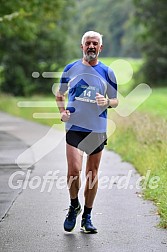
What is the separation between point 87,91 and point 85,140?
1.70ft

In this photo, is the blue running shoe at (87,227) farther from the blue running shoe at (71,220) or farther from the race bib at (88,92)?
the race bib at (88,92)

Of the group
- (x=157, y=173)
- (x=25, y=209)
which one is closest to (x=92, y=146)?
(x=25, y=209)

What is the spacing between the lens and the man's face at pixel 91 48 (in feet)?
24.6

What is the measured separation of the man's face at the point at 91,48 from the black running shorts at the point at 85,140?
0.78 meters

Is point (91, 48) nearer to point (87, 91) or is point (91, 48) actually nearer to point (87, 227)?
point (87, 91)

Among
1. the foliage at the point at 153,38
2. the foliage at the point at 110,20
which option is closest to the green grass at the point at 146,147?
the foliage at the point at 153,38

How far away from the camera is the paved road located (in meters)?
7.19

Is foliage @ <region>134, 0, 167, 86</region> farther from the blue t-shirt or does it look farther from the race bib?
the race bib

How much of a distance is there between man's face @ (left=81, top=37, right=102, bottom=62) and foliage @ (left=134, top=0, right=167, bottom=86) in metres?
56.0

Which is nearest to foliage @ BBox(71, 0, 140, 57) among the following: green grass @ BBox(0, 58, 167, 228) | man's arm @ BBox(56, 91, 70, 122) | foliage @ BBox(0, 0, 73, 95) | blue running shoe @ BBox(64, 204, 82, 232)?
foliage @ BBox(0, 0, 73, 95)

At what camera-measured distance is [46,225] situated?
8.15 m

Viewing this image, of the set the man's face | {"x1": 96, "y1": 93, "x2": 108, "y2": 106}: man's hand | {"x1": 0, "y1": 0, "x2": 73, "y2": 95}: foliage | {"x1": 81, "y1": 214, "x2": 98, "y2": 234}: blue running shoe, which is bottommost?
{"x1": 0, "y1": 0, "x2": 73, "y2": 95}: foliage

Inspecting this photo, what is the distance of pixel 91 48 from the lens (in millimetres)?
7492

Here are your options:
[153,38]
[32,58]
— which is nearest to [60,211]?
[32,58]
